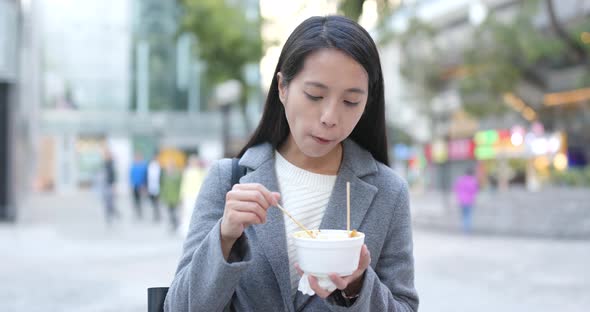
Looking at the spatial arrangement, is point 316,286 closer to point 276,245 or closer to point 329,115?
point 276,245

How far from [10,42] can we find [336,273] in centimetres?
1467

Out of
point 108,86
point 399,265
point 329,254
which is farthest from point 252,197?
point 108,86

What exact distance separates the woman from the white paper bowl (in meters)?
0.03

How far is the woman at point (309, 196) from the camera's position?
1406mm

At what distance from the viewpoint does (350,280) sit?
136 cm

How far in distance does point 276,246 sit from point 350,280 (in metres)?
0.30

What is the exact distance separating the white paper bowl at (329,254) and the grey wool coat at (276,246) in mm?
147

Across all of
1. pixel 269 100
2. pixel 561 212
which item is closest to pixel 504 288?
pixel 269 100

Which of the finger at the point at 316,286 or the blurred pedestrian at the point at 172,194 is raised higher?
the finger at the point at 316,286

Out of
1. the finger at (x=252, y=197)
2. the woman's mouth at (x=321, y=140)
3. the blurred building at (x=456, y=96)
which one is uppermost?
the blurred building at (x=456, y=96)

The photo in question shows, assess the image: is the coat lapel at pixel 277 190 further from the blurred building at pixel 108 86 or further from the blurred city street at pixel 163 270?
the blurred building at pixel 108 86

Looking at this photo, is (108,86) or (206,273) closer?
(206,273)

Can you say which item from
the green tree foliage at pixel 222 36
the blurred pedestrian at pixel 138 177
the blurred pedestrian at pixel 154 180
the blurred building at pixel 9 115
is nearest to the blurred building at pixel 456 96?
the green tree foliage at pixel 222 36

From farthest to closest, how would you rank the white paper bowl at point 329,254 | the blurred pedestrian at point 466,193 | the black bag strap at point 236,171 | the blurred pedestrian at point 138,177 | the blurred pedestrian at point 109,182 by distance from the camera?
1. the blurred pedestrian at point 138,177
2. the blurred pedestrian at point 109,182
3. the blurred pedestrian at point 466,193
4. the black bag strap at point 236,171
5. the white paper bowl at point 329,254
